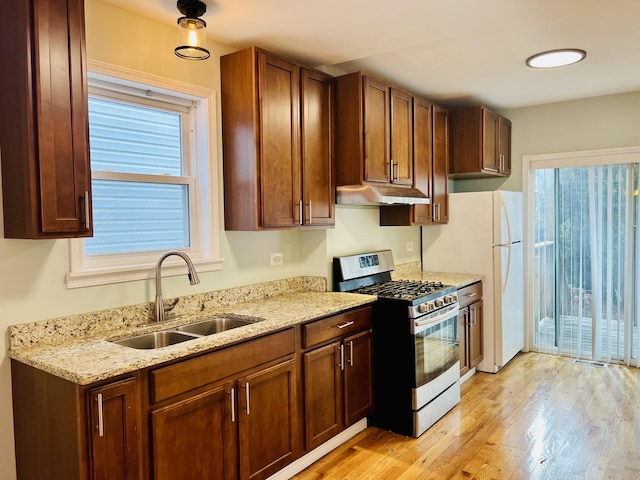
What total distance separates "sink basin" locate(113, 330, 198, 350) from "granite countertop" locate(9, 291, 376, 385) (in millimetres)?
29

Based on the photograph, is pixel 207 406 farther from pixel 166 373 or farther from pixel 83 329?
pixel 83 329

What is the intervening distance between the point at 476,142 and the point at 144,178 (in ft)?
9.96

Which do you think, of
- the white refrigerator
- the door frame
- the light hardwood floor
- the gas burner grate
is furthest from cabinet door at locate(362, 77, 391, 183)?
the door frame

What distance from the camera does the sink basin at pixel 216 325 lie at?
258cm

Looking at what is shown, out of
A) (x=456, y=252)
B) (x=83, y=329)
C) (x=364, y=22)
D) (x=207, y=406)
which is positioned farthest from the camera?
(x=456, y=252)

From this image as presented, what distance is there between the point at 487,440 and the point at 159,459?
2045 millimetres

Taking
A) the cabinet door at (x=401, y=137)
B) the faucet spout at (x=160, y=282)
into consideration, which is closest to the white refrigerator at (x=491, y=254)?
the cabinet door at (x=401, y=137)

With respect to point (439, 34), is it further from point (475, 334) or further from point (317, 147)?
point (475, 334)

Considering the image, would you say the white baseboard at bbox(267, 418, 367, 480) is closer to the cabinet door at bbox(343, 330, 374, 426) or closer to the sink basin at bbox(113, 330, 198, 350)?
the cabinet door at bbox(343, 330, 374, 426)

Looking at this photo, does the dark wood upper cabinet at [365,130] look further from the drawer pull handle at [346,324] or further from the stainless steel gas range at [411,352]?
the drawer pull handle at [346,324]

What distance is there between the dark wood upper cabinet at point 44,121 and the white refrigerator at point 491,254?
10.7ft

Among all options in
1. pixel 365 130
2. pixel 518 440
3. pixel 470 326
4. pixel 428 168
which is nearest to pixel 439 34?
pixel 365 130

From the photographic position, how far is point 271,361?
7.95 ft

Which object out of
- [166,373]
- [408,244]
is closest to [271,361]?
[166,373]
